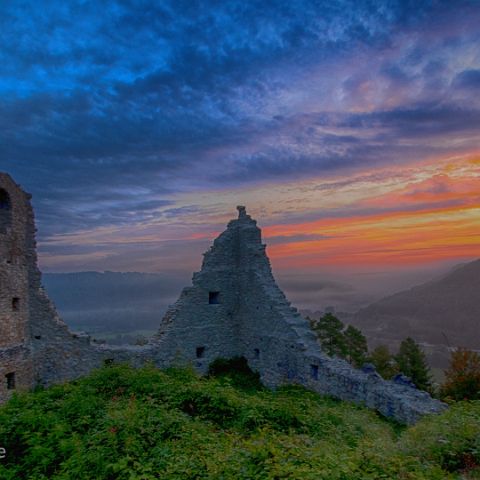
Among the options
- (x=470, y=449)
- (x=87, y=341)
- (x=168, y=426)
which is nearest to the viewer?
(x=470, y=449)

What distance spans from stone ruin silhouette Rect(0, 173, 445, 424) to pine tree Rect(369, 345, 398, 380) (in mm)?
17947

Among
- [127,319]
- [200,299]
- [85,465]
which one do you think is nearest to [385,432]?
[85,465]

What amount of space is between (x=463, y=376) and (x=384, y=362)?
19.1 feet

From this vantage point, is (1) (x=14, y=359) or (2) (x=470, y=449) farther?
(1) (x=14, y=359)

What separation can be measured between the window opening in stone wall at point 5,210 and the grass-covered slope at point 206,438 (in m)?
7.38

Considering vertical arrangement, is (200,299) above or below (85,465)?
above

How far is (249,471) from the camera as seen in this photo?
21.7 ft

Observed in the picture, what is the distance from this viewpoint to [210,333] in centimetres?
2036

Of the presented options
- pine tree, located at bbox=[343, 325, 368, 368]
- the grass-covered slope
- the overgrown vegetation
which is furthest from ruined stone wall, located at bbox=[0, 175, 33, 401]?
pine tree, located at bbox=[343, 325, 368, 368]

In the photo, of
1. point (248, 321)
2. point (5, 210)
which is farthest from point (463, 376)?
point (5, 210)

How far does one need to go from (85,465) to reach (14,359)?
32.2 feet

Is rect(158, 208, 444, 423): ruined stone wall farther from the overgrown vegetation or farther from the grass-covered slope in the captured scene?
the overgrown vegetation

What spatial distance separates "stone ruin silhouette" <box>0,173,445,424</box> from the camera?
610 inches

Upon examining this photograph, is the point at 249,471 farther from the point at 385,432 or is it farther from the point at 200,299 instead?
the point at 200,299
